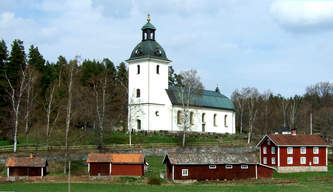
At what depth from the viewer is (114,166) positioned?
3650 centimetres

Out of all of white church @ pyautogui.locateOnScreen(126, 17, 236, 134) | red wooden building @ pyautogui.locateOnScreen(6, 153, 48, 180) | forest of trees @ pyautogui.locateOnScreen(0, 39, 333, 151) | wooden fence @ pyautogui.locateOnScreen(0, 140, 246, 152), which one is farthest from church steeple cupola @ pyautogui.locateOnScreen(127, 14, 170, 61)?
red wooden building @ pyautogui.locateOnScreen(6, 153, 48, 180)

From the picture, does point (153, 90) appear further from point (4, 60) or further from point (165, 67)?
point (4, 60)

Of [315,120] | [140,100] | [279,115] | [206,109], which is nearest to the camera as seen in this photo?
[140,100]

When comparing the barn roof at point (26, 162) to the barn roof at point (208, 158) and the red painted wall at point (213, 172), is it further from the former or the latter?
the red painted wall at point (213, 172)

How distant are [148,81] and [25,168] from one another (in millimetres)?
25987

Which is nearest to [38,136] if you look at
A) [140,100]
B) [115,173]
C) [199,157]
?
[115,173]

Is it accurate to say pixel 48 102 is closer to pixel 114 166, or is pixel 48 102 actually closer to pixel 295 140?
pixel 114 166

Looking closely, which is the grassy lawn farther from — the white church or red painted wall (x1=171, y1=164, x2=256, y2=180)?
the white church

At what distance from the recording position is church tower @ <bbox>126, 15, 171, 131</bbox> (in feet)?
192

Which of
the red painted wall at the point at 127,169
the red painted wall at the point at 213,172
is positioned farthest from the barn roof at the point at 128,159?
the red painted wall at the point at 213,172

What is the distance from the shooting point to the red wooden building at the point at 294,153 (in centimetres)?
4216

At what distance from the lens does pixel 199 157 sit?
3669 centimetres

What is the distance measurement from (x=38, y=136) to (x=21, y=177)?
6608 millimetres

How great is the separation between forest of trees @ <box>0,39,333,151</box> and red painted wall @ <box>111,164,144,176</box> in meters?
4.56
